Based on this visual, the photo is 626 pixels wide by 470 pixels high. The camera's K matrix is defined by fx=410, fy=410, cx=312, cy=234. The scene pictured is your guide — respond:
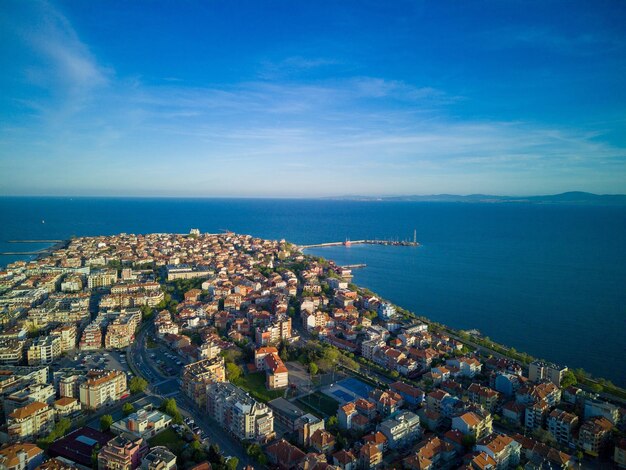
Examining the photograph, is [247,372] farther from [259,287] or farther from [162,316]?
[259,287]

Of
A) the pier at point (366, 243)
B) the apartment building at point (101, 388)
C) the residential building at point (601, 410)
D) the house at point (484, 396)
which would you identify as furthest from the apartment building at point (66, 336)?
the pier at point (366, 243)

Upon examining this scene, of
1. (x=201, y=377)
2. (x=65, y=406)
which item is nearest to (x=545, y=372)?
(x=201, y=377)

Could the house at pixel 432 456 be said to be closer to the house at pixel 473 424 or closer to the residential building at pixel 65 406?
the house at pixel 473 424

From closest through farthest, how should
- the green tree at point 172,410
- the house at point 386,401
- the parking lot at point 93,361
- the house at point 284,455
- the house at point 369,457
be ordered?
the house at point 284,455 < the house at point 369,457 < the green tree at point 172,410 < the house at point 386,401 < the parking lot at point 93,361

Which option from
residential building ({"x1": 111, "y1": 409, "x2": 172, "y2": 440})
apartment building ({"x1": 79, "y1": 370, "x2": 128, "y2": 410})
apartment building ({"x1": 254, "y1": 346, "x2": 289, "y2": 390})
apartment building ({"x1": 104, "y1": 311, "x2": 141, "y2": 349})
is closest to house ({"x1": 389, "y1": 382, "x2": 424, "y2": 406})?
apartment building ({"x1": 254, "y1": 346, "x2": 289, "y2": 390})

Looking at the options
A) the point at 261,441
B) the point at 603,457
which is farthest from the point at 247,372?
the point at 603,457

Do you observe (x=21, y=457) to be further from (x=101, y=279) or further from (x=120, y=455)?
(x=101, y=279)
